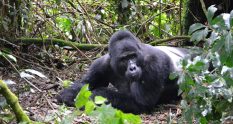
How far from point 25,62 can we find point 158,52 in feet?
4.65

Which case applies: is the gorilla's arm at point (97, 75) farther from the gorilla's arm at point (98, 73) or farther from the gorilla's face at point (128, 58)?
the gorilla's face at point (128, 58)

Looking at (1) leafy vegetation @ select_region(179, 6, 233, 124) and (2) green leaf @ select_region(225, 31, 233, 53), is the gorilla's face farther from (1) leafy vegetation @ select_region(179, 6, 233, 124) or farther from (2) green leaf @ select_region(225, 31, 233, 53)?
(2) green leaf @ select_region(225, 31, 233, 53)

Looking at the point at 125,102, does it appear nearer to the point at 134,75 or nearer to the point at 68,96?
the point at 134,75

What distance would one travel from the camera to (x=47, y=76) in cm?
459

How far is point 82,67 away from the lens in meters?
5.03

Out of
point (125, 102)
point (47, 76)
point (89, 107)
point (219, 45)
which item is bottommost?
point (125, 102)

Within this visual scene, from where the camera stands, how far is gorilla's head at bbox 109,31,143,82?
12.6ft

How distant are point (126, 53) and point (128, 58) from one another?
0.15 ft

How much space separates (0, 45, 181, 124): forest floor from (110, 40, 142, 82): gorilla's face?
378 millimetres

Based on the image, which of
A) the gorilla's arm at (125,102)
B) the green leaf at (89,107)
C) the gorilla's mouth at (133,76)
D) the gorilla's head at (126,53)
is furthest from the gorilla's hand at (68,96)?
the green leaf at (89,107)

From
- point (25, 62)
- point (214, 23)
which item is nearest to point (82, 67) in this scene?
point (25, 62)

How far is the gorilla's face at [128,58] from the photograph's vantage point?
12.3ft

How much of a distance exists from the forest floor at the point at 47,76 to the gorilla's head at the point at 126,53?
42 cm

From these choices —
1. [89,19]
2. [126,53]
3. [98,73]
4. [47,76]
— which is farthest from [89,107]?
[89,19]
